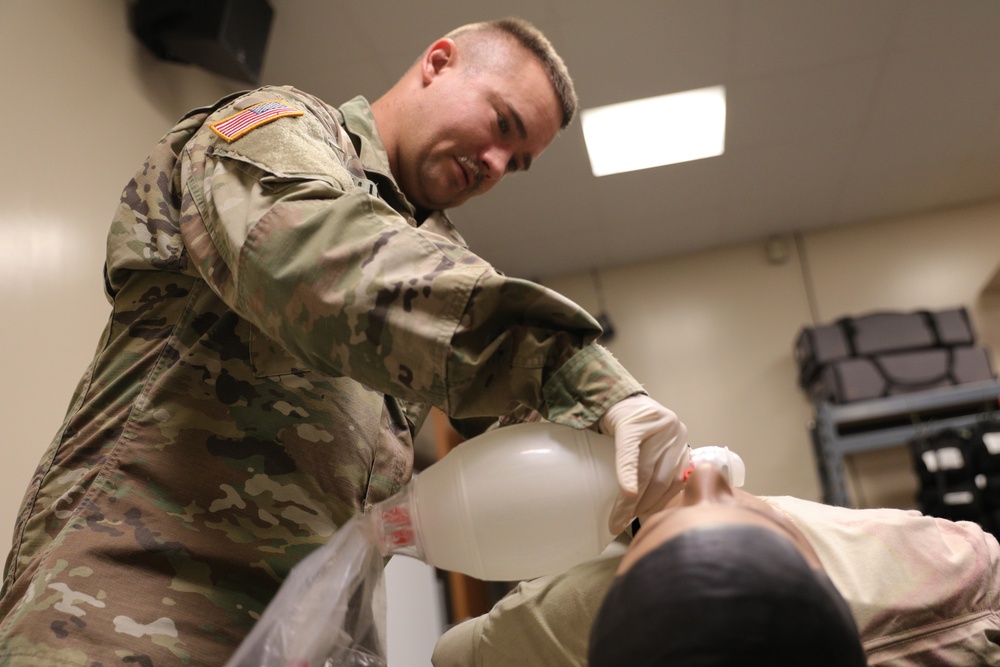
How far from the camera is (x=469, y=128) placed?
3.74ft

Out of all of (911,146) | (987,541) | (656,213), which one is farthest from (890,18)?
(987,541)

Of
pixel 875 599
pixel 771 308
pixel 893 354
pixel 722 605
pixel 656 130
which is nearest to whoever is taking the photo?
pixel 722 605

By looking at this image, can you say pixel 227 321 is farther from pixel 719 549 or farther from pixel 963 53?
pixel 963 53

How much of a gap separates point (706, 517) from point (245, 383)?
494 millimetres

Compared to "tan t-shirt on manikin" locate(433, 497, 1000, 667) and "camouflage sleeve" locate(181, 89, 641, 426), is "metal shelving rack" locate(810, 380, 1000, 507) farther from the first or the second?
"camouflage sleeve" locate(181, 89, 641, 426)

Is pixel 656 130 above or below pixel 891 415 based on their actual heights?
above

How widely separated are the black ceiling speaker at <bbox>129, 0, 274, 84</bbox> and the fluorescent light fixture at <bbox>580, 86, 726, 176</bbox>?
118 centimetres

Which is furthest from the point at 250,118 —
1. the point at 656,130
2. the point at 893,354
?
the point at 893,354

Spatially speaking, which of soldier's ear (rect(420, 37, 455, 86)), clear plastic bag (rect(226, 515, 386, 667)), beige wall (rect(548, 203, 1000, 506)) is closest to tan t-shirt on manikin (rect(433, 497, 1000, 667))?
clear plastic bag (rect(226, 515, 386, 667))

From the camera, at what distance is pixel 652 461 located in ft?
1.98

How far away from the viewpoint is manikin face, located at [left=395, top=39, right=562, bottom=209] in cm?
114

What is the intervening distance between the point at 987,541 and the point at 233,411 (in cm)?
71

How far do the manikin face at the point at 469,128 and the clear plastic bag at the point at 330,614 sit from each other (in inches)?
24.2

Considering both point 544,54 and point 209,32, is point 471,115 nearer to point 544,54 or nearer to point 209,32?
point 544,54
